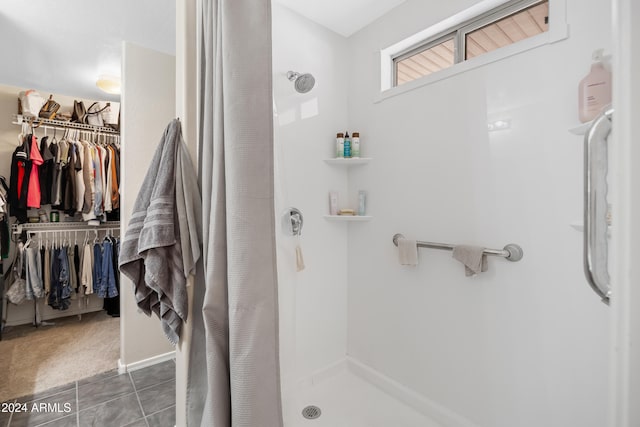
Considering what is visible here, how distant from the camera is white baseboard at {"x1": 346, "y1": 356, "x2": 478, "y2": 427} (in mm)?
1616

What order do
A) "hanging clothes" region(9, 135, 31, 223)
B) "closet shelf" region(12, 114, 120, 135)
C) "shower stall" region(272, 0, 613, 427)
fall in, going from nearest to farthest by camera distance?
"shower stall" region(272, 0, 613, 427), "hanging clothes" region(9, 135, 31, 223), "closet shelf" region(12, 114, 120, 135)

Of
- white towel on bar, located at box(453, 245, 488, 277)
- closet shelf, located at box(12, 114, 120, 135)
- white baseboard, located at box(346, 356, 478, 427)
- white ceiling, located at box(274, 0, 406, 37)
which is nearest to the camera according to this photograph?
white towel on bar, located at box(453, 245, 488, 277)

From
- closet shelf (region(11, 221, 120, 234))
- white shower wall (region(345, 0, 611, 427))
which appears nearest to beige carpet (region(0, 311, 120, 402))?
closet shelf (region(11, 221, 120, 234))

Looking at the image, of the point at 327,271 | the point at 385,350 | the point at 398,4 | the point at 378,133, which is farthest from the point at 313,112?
the point at 385,350

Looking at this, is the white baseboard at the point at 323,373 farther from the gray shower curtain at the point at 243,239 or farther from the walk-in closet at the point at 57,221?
the walk-in closet at the point at 57,221

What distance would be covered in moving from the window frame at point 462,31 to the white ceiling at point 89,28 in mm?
300

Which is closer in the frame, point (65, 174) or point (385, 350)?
point (385, 350)

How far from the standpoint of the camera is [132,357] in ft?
7.05

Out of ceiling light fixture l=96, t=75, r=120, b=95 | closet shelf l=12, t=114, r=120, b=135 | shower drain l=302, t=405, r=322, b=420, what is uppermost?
ceiling light fixture l=96, t=75, r=120, b=95

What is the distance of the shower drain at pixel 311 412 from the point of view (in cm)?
173

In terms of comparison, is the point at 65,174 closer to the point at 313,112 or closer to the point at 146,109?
the point at 146,109

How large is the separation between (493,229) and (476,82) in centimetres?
78

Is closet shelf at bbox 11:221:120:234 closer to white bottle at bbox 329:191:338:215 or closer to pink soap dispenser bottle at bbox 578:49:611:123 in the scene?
white bottle at bbox 329:191:338:215

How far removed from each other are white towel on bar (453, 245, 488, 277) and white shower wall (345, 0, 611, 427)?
8 cm
